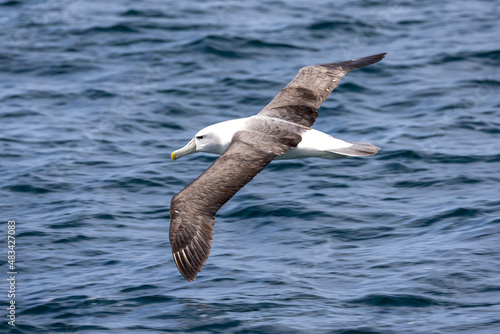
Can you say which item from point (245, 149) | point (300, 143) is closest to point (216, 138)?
point (245, 149)

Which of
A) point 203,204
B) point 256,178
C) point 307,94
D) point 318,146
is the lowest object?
point 256,178

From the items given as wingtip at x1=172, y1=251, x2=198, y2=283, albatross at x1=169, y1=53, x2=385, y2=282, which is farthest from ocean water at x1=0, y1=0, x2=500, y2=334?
albatross at x1=169, y1=53, x2=385, y2=282

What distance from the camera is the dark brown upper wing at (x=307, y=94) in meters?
10.6

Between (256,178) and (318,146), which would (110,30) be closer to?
(256,178)

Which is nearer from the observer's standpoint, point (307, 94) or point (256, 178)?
point (307, 94)

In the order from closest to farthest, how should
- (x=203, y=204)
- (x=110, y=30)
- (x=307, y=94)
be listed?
(x=203, y=204), (x=307, y=94), (x=110, y=30)

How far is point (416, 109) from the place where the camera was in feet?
50.2

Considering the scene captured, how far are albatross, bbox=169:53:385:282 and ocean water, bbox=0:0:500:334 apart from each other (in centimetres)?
105

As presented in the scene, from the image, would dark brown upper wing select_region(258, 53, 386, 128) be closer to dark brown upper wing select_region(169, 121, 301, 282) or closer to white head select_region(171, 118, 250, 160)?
white head select_region(171, 118, 250, 160)

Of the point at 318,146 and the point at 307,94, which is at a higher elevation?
the point at 307,94

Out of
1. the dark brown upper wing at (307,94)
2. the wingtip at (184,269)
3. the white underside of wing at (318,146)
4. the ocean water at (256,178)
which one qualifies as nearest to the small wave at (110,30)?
the ocean water at (256,178)

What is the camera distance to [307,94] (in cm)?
1099

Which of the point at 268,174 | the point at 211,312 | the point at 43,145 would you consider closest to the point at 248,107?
the point at 268,174

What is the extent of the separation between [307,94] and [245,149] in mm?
1921
